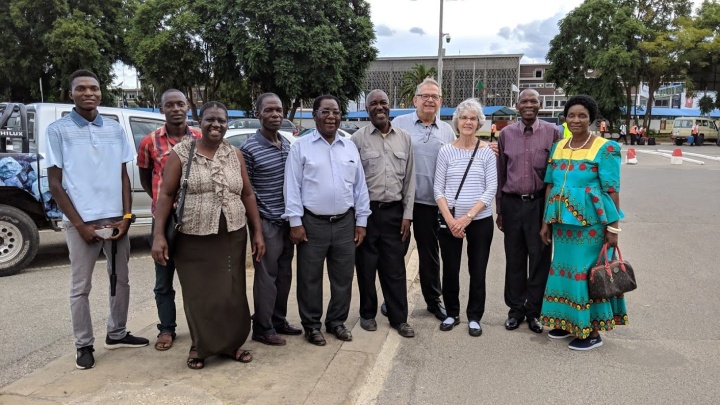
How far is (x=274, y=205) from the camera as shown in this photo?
407cm

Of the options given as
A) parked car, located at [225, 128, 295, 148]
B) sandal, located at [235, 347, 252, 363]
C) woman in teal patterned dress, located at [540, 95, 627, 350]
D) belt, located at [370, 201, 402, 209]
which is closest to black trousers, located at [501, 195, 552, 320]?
woman in teal patterned dress, located at [540, 95, 627, 350]

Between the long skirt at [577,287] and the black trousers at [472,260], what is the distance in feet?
1.77

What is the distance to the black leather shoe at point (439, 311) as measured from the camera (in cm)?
498

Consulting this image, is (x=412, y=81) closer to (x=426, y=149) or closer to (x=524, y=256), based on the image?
(x=426, y=149)

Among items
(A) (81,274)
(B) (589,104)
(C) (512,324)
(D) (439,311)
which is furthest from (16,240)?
(B) (589,104)

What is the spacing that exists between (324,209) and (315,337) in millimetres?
991

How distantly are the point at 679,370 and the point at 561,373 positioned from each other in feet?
2.74

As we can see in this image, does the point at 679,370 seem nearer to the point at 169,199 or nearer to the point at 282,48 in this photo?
the point at 169,199

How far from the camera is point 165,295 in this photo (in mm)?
4090

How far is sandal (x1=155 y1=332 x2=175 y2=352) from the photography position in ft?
13.3

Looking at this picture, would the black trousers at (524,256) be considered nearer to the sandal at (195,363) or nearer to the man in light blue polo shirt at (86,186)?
the sandal at (195,363)

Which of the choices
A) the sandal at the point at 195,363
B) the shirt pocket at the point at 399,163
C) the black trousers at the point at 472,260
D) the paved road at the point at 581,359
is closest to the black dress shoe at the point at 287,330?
the paved road at the point at 581,359

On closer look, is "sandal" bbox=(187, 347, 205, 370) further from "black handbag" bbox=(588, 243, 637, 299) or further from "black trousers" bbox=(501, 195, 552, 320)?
"black handbag" bbox=(588, 243, 637, 299)

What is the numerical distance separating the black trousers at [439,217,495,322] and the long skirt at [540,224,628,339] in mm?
538
